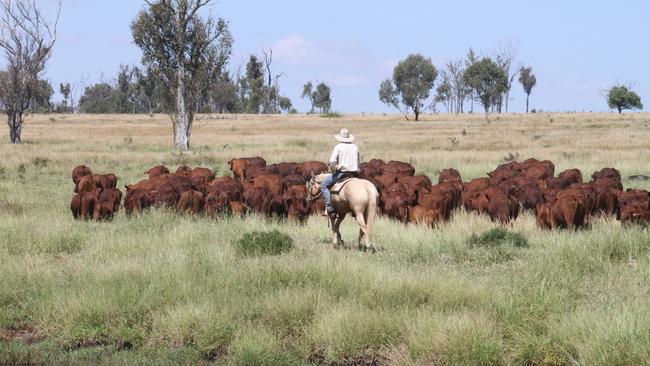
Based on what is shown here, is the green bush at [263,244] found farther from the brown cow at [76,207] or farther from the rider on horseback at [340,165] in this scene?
the brown cow at [76,207]

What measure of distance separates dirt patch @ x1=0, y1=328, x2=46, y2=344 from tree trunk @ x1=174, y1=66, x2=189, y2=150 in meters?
30.6

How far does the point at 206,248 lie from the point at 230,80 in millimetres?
107974

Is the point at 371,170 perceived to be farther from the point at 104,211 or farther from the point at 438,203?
→ the point at 104,211

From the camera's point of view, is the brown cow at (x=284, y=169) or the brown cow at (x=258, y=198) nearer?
the brown cow at (x=258, y=198)

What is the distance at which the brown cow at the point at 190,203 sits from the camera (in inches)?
604

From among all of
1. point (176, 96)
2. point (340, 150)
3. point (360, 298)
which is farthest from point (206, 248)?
point (176, 96)

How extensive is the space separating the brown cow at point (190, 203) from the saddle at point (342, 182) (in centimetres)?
448

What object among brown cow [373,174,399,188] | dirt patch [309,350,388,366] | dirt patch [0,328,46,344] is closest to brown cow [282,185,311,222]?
brown cow [373,174,399,188]

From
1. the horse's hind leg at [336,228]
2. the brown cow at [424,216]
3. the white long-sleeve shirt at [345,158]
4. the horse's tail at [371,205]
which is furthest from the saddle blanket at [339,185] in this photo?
the brown cow at [424,216]

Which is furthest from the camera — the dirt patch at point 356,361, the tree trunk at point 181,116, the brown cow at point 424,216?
the tree trunk at point 181,116

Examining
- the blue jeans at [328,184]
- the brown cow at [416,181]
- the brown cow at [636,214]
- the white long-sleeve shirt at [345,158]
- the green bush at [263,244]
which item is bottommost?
the green bush at [263,244]

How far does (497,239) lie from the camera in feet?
39.1

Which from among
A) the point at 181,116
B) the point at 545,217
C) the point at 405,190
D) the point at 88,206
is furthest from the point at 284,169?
the point at 181,116

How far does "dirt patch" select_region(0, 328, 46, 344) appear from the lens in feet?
27.1
